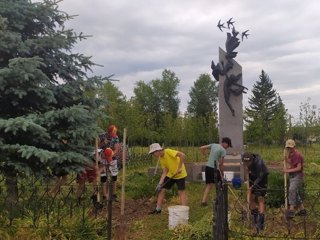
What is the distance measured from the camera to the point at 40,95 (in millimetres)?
5867

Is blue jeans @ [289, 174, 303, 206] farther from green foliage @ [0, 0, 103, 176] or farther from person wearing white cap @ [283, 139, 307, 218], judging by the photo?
green foliage @ [0, 0, 103, 176]

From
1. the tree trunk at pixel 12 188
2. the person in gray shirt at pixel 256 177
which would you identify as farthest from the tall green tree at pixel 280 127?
the tree trunk at pixel 12 188

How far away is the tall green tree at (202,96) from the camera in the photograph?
52.2 meters

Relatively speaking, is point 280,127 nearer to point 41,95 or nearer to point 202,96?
point 41,95

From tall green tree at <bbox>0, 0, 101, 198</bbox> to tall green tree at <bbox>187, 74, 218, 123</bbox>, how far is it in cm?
4490

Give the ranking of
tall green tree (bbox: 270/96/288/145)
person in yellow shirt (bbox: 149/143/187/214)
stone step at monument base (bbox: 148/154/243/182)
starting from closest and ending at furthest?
person in yellow shirt (bbox: 149/143/187/214)
stone step at monument base (bbox: 148/154/243/182)
tall green tree (bbox: 270/96/288/145)

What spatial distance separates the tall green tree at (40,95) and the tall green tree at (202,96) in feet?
147

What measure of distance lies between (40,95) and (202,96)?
47.3 m

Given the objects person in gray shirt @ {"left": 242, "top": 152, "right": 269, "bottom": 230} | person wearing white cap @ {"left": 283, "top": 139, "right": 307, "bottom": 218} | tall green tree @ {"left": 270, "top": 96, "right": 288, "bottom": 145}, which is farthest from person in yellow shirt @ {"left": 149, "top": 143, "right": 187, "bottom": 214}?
tall green tree @ {"left": 270, "top": 96, "right": 288, "bottom": 145}

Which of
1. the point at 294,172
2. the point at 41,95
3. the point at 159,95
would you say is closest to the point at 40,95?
the point at 41,95

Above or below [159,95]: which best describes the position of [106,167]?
below

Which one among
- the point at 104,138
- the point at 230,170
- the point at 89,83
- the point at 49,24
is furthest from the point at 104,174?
the point at 230,170

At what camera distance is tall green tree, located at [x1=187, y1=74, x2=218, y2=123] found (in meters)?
52.2

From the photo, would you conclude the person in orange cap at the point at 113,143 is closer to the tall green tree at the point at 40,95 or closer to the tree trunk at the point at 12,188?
the tall green tree at the point at 40,95
